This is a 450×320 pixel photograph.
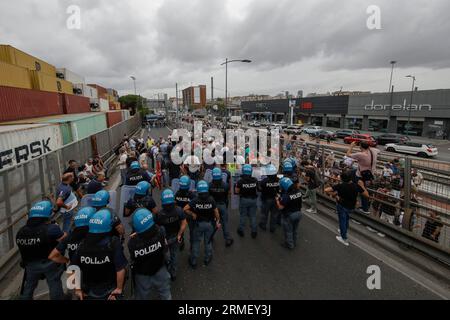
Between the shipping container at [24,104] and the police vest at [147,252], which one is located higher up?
the shipping container at [24,104]

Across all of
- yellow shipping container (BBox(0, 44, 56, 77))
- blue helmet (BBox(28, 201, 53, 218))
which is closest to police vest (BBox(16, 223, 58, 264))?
blue helmet (BBox(28, 201, 53, 218))

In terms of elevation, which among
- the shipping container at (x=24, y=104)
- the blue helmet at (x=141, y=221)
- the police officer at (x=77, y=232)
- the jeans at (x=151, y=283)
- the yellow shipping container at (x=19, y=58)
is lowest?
the jeans at (x=151, y=283)

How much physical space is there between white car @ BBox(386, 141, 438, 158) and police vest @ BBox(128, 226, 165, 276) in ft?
89.2

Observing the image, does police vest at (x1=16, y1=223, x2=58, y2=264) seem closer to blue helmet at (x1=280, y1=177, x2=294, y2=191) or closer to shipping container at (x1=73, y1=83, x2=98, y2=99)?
blue helmet at (x1=280, y1=177, x2=294, y2=191)

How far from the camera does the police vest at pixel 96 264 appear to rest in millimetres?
3012

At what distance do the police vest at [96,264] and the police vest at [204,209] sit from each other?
1.94 meters

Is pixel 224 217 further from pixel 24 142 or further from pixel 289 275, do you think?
pixel 24 142

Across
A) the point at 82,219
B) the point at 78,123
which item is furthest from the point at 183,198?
the point at 78,123

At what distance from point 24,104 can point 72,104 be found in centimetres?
1063

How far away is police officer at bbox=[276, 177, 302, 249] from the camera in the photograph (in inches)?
218

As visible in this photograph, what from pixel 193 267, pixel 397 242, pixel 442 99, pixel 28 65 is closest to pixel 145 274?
pixel 193 267

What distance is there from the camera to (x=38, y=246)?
3.52 m

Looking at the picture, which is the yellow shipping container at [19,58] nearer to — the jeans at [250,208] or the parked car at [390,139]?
the jeans at [250,208]

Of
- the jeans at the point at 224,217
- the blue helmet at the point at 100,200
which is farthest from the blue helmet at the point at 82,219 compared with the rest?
the jeans at the point at 224,217
